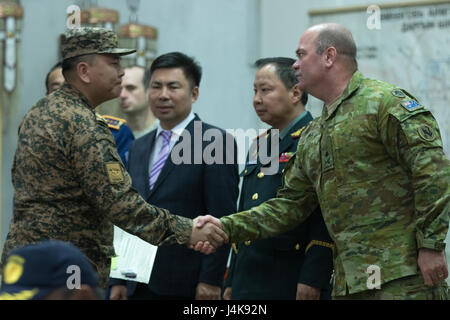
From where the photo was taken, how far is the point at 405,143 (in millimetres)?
2879

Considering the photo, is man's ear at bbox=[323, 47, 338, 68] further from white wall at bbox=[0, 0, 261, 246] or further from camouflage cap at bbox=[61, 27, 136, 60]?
white wall at bbox=[0, 0, 261, 246]

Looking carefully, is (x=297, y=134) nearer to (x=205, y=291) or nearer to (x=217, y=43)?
(x=205, y=291)

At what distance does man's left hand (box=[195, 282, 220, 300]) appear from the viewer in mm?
3859

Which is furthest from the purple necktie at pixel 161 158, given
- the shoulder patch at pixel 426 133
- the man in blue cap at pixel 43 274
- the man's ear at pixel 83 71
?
the man in blue cap at pixel 43 274

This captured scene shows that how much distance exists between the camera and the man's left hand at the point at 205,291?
12.7 feet

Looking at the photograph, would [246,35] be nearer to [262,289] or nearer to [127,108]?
[127,108]

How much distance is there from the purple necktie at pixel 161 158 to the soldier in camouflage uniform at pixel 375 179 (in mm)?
1085

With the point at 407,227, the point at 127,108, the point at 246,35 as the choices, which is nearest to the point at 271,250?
the point at 407,227

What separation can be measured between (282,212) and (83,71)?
1130 mm

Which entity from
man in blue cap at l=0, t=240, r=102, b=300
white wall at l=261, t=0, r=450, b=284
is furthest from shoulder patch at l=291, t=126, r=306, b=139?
white wall at l=261, t=0, r=450, b=284

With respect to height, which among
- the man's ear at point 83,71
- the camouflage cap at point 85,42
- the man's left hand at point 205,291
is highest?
the camouflage cap at point 85,42

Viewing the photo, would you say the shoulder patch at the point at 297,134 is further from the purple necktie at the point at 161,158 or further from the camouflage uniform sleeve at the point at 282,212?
the purple necktie at the point at 161,158

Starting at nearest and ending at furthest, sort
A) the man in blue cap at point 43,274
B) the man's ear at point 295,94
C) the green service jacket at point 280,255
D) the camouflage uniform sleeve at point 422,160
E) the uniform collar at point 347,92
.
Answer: the man in blue cap at point 43,274 < the camouflage uniform sleeve at point 422,160 < the uniform collar at point 347,92 < the green service jacket at point 280,255 < the man's ear at point 295,94

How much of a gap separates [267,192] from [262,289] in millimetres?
478
